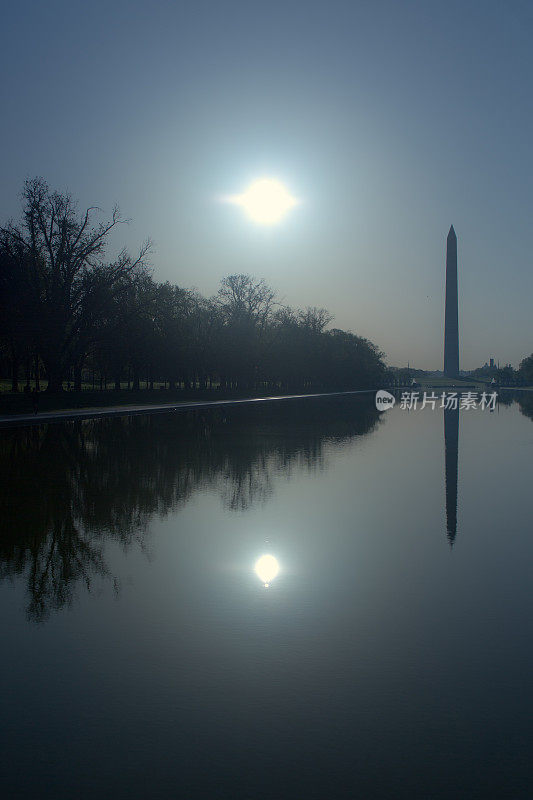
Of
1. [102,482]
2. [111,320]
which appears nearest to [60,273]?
[111,320]

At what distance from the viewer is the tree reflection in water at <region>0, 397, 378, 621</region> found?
8.31 meters

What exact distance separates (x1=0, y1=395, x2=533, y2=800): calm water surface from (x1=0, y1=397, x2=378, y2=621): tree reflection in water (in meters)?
0.07

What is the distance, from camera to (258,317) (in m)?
92.2

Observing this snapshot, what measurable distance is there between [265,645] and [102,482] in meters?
9.56

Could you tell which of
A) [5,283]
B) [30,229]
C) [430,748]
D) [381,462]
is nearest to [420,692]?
[430,748]

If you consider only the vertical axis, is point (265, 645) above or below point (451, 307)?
below

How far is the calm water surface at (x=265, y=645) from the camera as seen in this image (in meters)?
3.88

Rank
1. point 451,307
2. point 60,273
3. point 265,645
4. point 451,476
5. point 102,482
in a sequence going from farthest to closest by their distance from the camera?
point 451,307, point 60,273, point 451,476, point 102,482, point 265,645

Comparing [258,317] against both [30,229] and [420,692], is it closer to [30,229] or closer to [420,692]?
[30,229]

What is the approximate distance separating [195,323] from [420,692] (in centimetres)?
8007

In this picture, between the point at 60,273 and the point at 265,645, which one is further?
the point at 60,273

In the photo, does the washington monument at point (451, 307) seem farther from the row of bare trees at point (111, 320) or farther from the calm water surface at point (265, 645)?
the calm water surface at point (265, 645)

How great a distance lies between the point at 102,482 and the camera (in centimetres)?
1456

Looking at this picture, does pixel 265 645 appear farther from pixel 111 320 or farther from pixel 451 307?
pixel 451 307
